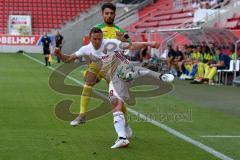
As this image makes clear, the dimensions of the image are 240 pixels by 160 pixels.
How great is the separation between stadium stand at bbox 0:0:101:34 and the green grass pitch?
31.0 metres

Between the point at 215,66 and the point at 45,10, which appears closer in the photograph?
the point at 215,66

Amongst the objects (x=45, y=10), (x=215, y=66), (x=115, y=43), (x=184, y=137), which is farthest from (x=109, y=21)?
(x=45, y=10)

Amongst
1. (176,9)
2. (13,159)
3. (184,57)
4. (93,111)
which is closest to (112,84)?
(13,159)

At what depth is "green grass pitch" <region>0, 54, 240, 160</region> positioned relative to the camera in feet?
26.2

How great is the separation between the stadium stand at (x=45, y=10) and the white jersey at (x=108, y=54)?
38.4 meters

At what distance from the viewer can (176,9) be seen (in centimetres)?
3766

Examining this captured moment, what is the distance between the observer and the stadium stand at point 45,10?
4747cm

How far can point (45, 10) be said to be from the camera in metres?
48.5

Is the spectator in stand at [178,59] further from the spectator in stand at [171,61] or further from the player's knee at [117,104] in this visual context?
the player's knee at [117,104]

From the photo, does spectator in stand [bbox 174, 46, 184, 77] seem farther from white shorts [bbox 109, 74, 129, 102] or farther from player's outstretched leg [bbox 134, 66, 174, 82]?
white shorts [bbox 109, 74, 129, 102]

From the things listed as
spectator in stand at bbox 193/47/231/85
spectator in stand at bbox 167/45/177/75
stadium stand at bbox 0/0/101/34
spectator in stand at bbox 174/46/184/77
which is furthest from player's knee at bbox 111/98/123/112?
stadium stand at bbox 0/0/101/34

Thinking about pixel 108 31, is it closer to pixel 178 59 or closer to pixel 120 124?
pixel 120 124

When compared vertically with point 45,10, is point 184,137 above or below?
below

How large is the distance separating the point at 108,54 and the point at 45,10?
40.3 meters
